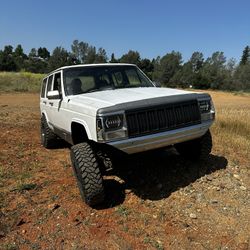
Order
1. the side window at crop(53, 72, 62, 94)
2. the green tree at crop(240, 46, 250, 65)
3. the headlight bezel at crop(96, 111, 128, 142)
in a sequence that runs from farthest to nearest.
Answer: the green tree at crop(240, 46, 250, 65) → the side window at crop(53, 72, 62, 94) → the headlight bezel at crop(96, 111, 128, 142)

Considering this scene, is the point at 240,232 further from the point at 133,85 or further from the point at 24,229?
the point at 133,85

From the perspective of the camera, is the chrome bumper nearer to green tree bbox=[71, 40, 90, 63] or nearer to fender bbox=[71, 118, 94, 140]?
fender bbox=[71, 118, 94, 140]

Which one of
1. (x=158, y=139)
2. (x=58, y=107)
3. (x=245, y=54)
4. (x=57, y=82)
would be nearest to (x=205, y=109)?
(x=158, y=139)

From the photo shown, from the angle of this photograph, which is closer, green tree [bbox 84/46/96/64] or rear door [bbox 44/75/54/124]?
rear door [bbox 44/75/54/124]

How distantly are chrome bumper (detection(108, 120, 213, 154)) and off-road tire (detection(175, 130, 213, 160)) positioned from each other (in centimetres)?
73

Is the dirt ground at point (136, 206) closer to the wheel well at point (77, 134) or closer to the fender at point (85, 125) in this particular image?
the wheel well at point (77, 134)

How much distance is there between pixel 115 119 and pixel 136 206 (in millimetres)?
1248

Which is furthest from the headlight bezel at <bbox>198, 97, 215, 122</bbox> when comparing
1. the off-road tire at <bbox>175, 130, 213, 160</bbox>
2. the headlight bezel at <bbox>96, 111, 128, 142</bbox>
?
the headlight bezel at <bbox>96, 111, 128, 142</bbox>

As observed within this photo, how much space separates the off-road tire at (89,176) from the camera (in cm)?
441

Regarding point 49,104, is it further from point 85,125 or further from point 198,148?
point 198,148

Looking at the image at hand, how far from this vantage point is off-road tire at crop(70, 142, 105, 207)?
4410 mm

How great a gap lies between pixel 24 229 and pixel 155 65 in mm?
84033

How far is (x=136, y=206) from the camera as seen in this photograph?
15.0ft

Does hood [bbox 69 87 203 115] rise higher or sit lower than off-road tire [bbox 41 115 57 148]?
higher
